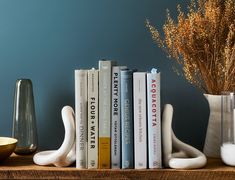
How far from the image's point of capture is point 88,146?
1213 mm

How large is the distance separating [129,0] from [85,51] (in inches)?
8.0

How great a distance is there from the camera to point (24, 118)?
4.54 feet

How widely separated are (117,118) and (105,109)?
0.04 meters

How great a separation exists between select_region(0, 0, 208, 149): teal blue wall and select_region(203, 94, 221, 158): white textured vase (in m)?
0.13

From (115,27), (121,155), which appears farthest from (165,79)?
(121,155)

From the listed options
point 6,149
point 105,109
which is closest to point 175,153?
point 105,109

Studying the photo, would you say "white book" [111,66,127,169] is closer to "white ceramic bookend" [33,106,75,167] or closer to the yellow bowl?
"white ceramic bookend" [33,106,75,167]

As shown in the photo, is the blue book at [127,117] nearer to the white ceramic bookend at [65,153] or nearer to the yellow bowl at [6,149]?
the white ceramic bookend at [65,153]

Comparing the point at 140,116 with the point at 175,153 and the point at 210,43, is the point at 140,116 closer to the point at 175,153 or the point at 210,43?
the point at 175,153

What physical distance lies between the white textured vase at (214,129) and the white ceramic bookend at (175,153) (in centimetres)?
8

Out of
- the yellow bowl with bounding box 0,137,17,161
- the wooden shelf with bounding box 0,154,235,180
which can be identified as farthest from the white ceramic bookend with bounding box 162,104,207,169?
the yellow bowl with bounding box 0,137,17,161

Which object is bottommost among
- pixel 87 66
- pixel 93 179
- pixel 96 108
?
pixel 93 179

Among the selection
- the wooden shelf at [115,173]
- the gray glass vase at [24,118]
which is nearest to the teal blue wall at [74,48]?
the gray glass vase at [24,118]

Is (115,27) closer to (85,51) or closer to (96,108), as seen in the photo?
(85,51)
